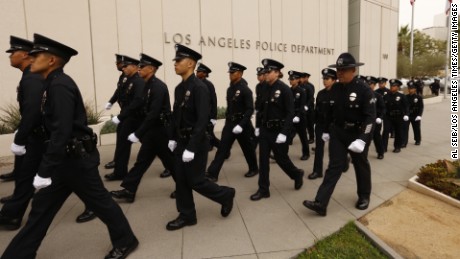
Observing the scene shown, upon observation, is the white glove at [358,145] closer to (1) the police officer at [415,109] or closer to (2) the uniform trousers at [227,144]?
(2) the uniform trousers at [227,144]

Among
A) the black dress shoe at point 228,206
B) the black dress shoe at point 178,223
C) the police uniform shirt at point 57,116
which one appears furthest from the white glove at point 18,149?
the black dress shoe at point 228,206

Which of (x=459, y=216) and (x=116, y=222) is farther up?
(x=116, y=222)

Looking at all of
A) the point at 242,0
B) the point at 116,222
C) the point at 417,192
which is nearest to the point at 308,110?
the point at 417,192

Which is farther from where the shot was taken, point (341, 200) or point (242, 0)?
point (242, 0)

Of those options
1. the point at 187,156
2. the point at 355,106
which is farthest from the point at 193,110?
the point at 355,106

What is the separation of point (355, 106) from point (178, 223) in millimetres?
2672

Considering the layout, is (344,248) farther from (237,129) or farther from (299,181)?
(237,129)

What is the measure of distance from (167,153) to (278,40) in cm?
1118

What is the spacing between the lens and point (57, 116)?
2.38m

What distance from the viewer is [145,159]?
4.27 meters

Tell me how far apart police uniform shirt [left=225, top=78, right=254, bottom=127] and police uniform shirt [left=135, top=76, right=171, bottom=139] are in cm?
135

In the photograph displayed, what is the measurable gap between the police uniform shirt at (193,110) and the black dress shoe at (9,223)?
2234 millimetres

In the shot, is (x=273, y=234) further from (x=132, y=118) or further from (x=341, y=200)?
(x=132, y=118)

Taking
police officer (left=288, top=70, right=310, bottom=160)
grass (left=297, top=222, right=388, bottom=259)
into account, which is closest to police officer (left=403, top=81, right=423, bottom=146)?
police officer (left=288, top=70, right=310, bottom=160)
